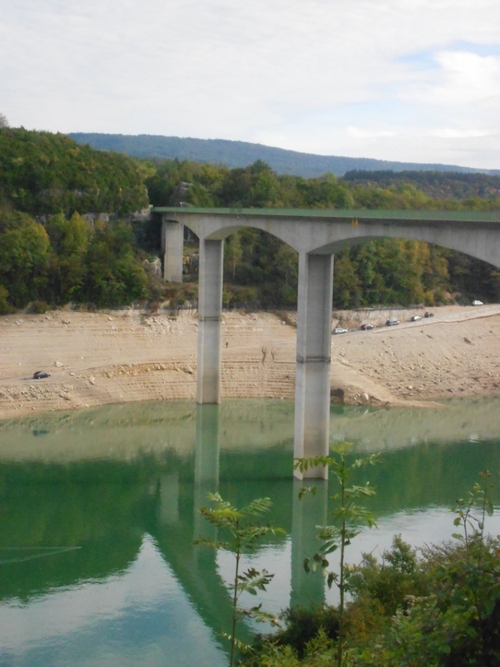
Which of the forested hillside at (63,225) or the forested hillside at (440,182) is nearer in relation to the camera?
the forested hillside at (63,225)

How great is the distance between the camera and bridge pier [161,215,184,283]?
55562 millimetres

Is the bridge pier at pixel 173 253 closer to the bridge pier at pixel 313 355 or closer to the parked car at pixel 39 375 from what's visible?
the parked car at pixel 39 375

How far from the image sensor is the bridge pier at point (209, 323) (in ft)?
140

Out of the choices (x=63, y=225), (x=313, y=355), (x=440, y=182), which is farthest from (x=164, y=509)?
(x=440, y=182)

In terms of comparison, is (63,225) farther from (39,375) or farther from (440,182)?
(440,182)

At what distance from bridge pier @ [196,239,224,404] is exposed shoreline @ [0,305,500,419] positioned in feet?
6.53

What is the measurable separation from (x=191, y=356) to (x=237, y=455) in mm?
14406

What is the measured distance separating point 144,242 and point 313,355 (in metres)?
31.0

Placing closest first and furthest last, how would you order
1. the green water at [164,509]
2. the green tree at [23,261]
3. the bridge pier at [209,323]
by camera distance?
the green water at [164,509], the bridge pier at [209,323], the green tree at [23,261]

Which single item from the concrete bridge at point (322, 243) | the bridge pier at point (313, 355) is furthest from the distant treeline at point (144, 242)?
the bridge pier at point (313, 355)

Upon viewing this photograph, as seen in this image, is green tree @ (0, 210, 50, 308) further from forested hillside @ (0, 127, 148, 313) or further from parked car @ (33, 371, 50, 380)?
parked car @ (33, 371, 50, 380)

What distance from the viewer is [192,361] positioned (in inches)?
1848

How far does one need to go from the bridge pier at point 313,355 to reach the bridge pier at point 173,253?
26.6m

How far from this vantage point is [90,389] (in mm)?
42625
